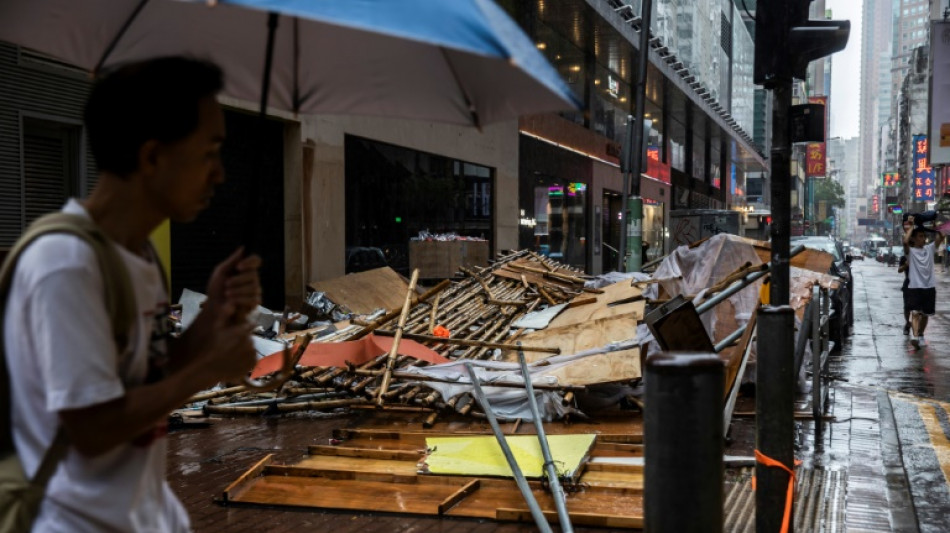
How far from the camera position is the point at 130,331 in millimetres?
1708

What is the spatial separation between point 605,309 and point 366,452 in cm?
433

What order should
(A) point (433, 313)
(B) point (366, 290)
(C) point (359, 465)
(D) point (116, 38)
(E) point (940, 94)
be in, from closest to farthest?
(D) point (116, 38) → (C) point (359, 465) → (A) point (433, 313) → (B) point (366, 290) → (E) point (940, 94)

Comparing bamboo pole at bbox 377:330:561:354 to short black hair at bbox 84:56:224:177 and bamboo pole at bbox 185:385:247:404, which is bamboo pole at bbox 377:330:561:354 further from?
short black hair at bbox 84:56:224:177

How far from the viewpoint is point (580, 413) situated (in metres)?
7.43

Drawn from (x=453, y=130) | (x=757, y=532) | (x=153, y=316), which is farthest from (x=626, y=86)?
(x=153, y=316)

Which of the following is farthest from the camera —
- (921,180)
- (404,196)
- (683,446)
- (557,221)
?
(921,180)

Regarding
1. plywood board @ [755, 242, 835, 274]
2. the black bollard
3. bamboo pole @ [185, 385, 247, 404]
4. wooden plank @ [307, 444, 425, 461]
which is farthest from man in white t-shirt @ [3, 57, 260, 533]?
plywood board @ [755, 242, 835, 274]

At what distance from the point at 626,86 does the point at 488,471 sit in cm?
3173

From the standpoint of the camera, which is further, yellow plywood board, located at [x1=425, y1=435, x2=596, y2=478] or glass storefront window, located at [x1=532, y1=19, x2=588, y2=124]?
glass storefront window, located at [x1=532, y1=19, x2=588, y2=124]

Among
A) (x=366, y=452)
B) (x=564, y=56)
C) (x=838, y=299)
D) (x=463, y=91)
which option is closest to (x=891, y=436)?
(x=366, y=452)

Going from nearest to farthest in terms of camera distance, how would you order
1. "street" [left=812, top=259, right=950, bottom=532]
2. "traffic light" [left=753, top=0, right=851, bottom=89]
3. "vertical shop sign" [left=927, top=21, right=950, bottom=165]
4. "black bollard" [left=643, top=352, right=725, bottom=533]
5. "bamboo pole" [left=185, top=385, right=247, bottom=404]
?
Answer: "black bollard" [left=643, top=352, right=725, bottom=533] < "traffic light" [left=753, top=0, right=851, bottom=89] < "street" [left=812, top=259, right=950, bottom=532] < "bamboo pole" [left=185, top=385, right=247, bottom=404] < "vertical shop sign" [left=927, top=21, right=950, bottom=165]

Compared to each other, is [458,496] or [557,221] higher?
[557,221]

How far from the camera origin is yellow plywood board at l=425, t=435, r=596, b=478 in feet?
18.5

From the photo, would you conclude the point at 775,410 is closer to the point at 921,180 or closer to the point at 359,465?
the point at 359,465
